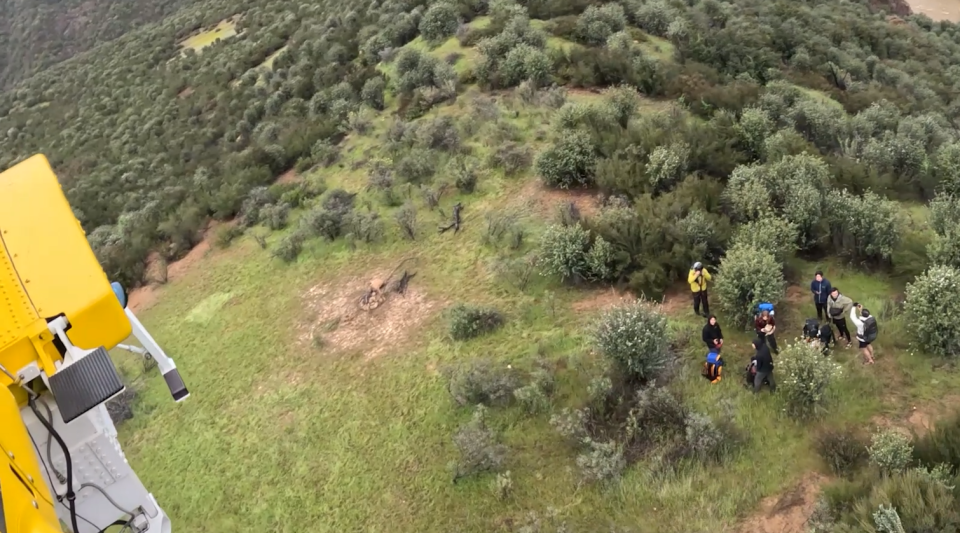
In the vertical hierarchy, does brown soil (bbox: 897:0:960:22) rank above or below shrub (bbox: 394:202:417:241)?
below

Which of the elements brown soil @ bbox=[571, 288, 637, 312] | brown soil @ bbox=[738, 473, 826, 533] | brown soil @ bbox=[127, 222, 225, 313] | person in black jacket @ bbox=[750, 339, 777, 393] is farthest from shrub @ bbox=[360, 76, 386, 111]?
brown soil @ bbox=[738, 473, 826, 533]

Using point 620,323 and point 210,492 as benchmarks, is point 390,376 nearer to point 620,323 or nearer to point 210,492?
point 210,492

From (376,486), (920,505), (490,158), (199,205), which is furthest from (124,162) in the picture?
(920,505)

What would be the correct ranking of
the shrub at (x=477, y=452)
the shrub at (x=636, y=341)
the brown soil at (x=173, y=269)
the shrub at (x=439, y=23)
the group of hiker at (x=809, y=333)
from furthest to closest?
the shrub at (x=439, y=23) → the brown soil at (x=173, y=269) → the shrub at (x=636, y=341) → the group of hiker at (x=809, y=333) → the shrub at (x=477, y=452)

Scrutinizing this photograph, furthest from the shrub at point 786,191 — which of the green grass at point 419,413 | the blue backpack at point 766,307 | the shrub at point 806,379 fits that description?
the shrub at point 806,379

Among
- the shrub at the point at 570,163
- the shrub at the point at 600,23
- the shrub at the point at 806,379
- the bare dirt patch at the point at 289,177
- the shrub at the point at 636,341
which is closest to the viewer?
the shrub at the point at 806,379

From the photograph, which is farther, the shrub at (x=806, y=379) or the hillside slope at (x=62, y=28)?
the hillside slope at (x=62, y=28)

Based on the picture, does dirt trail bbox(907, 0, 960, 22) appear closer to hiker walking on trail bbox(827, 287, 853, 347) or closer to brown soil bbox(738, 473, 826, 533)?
hiker walking on trail bbox(827, 287, 853, 347)

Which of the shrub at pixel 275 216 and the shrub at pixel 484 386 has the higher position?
the shrub at pixel 484 386

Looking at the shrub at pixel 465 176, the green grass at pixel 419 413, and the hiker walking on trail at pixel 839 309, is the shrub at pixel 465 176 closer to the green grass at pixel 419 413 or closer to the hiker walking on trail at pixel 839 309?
the green grass at pixel 419 413
